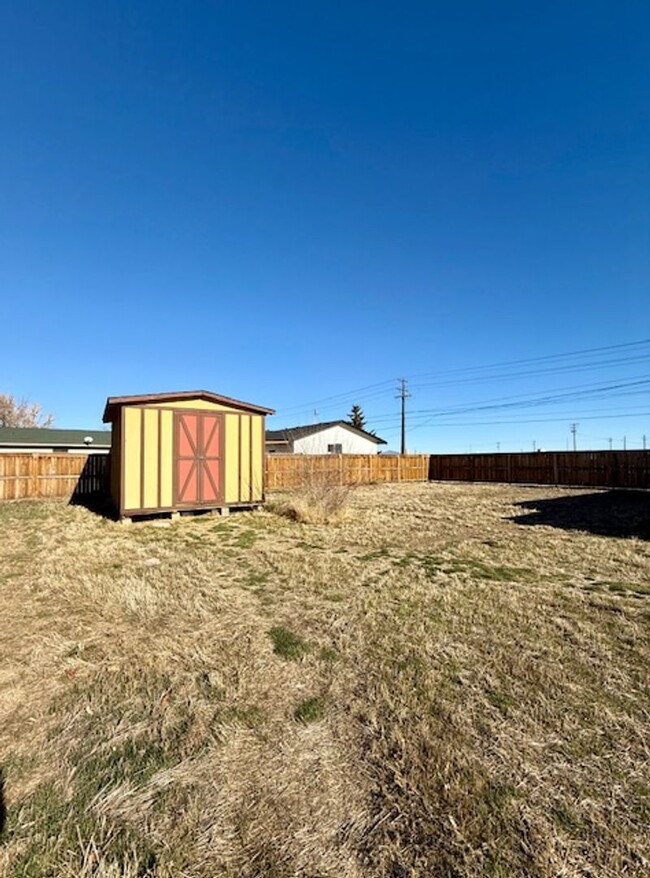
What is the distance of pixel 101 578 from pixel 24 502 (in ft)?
31.4

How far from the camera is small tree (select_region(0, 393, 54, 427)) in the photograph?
110 ft

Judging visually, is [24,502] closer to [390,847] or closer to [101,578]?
[101,578]

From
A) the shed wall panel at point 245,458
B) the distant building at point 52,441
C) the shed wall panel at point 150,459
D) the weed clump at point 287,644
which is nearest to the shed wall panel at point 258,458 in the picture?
the shed wall panel at point 245,458

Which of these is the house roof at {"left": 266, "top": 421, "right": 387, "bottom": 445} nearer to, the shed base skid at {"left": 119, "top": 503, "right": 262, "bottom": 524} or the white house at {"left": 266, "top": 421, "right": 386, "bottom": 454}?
the white house at {"left": 266, "top": 421, "right": 386, "bottom": 454}

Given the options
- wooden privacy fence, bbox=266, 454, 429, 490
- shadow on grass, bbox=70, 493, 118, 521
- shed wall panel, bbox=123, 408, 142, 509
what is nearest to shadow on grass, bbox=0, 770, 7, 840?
shed wall panel, bbox=123, 408, 142, 509

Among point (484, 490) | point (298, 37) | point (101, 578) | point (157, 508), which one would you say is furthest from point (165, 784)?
point (484, 490)

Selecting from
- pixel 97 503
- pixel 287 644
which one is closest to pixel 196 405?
pixel 97 503

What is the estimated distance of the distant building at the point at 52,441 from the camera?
19.1 m

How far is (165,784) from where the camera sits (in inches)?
67.1

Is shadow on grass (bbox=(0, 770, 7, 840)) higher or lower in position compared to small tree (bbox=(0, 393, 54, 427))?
lower

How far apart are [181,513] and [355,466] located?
11.2 meters

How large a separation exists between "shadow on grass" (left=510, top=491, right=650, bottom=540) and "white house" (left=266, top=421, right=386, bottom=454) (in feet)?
57.6

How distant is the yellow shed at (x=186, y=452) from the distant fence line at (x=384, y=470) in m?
1.61

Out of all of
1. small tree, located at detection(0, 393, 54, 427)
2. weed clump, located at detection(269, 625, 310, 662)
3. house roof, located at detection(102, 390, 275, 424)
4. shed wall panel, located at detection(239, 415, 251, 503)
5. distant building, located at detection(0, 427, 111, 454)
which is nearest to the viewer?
weed clump, located at detection(269, 625, 310, 662)
